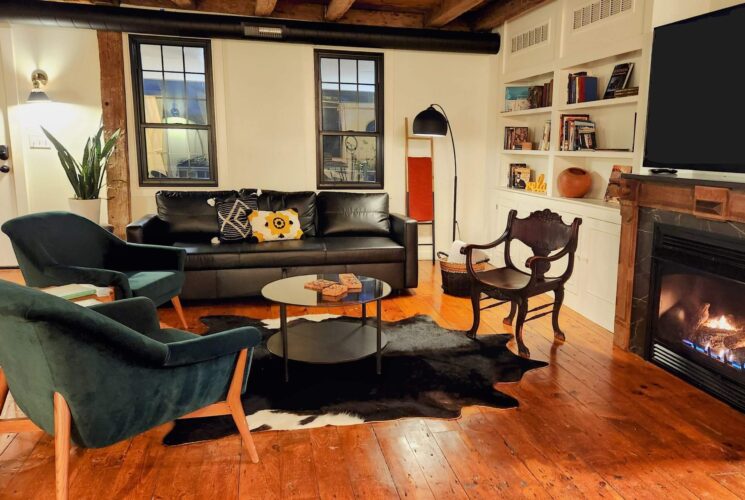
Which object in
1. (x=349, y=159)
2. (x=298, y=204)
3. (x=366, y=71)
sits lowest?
(x=298, y=204)

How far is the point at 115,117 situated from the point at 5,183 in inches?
51.6


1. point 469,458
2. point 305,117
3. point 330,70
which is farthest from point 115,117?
point 469,458

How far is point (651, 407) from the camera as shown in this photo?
2732 millimetres

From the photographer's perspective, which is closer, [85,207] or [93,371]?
[93,371]

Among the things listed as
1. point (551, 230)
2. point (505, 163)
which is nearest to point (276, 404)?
point (551, 230)

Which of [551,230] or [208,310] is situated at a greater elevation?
[551,230]

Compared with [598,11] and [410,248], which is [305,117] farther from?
[598,11]

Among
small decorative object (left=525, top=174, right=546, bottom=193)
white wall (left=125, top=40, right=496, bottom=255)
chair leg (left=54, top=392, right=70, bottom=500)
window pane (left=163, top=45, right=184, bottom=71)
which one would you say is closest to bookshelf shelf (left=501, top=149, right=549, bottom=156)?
small decorative object (left=525, top=174, right=546, bottom=193)

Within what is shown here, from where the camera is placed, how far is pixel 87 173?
16.5ft

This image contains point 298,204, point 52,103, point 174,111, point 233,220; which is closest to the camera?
point 233,220

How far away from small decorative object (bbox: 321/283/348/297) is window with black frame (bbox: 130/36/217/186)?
2991 millimetres

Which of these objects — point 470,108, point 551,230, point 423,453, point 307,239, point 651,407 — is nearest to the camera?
point 423,453

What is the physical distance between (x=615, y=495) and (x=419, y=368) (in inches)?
51.1

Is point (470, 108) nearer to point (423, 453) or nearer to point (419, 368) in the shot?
point (419, 368)
